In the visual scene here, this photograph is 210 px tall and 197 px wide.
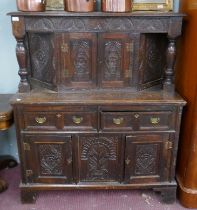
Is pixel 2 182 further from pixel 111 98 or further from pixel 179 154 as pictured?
pixel 179 154

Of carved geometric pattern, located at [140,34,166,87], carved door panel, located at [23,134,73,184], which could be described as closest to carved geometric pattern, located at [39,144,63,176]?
carved door panel, located at [23,134,73,184]

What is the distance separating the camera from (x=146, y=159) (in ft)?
6.68

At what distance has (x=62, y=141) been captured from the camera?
195cm

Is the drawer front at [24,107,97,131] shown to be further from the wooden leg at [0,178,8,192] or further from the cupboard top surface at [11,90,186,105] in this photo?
the wooden leg at [0,178,8,192]

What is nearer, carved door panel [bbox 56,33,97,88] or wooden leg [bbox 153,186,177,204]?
carved door panel [bbox 56,33,97,88]

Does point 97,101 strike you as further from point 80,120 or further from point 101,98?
point 80,120

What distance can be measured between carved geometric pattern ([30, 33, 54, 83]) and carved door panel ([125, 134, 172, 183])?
73 cm

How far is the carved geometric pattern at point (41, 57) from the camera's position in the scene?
195 centimetres

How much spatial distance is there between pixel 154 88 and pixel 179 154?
1.77 feet

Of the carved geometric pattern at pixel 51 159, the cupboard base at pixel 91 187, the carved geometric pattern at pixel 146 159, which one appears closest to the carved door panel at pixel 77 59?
the carved geometric pattern at pixel 51 159

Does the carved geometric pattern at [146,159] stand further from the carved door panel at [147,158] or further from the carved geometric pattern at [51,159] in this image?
the carved geometric pattern at [51,159]

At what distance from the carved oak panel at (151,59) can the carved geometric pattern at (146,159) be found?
0.43 m

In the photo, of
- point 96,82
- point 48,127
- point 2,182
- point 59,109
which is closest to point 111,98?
point 96,82

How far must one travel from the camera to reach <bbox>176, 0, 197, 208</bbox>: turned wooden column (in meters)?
1.84
